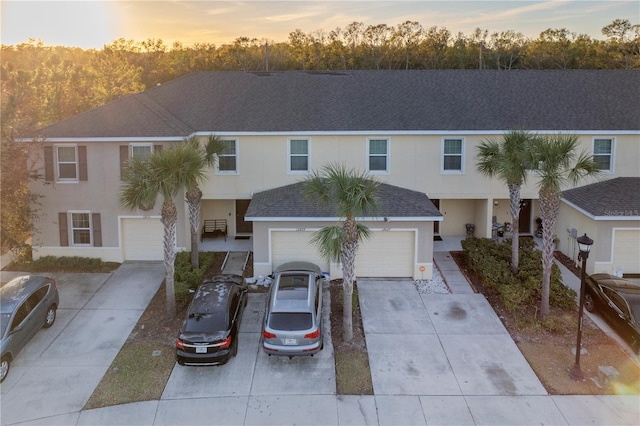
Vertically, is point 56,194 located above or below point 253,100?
below

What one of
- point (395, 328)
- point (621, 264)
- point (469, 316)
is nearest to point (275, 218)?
point (395, 328)

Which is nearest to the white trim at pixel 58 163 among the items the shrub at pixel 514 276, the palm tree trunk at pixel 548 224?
the shrub at pixel 514 276

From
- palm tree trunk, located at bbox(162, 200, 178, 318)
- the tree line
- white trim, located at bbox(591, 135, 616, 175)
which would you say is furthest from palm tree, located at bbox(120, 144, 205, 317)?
the tree line

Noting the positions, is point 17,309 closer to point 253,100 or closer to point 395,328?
point 395,328

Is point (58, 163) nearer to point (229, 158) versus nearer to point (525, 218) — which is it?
point (229, 158)

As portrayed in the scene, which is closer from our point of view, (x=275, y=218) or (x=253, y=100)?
(x=275, y=218)

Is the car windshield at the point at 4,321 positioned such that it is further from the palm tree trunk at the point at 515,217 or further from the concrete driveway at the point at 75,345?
the palm tree trunk at the point at 515,217

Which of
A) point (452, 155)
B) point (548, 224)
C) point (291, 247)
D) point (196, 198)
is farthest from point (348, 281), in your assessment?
point (452, 155)

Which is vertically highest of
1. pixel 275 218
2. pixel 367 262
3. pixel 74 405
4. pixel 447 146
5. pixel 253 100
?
pixel 253 100
